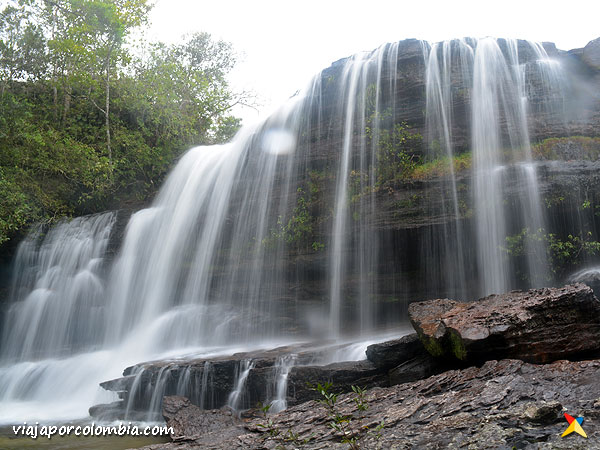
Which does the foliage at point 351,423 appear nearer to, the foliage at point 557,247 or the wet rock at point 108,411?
the wet rock at point 108,411

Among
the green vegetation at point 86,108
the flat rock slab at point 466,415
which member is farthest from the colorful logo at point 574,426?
the green vegetation at point 86,108

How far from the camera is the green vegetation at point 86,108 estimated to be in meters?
16.4

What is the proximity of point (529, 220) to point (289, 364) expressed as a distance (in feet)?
22.4

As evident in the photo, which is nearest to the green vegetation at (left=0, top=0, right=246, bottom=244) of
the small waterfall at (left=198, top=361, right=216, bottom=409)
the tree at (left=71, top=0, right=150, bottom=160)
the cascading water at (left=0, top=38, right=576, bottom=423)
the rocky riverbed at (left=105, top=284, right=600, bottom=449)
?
the tree at (left=71, top=0, right=150, bottom=160)

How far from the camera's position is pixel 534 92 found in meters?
12.6

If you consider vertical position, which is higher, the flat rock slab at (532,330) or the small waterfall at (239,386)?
the flat rock slab at (532,330)

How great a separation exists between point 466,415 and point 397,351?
300 cm

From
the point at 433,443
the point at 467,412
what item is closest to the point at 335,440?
the point at 433,443

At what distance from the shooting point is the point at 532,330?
553 centimetres

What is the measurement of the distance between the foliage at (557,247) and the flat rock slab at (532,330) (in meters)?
4.80

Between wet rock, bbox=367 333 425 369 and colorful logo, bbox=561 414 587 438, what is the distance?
11.0 feet

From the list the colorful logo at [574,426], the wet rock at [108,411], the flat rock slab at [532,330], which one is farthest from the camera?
the wet rock at [108,411]

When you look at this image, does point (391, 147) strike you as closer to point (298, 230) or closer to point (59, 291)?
point (298, 230)

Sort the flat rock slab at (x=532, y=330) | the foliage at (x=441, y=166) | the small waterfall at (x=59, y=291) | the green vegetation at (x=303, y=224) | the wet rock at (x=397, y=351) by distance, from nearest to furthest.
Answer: the flat rock slab at (x=532, y=330) → the wet rock at (x=397, y=351) → the foliage at (x=441, y=166) → the green vegetation at (x=303, y=224) → the small waterfall at (x=59, y=291)
